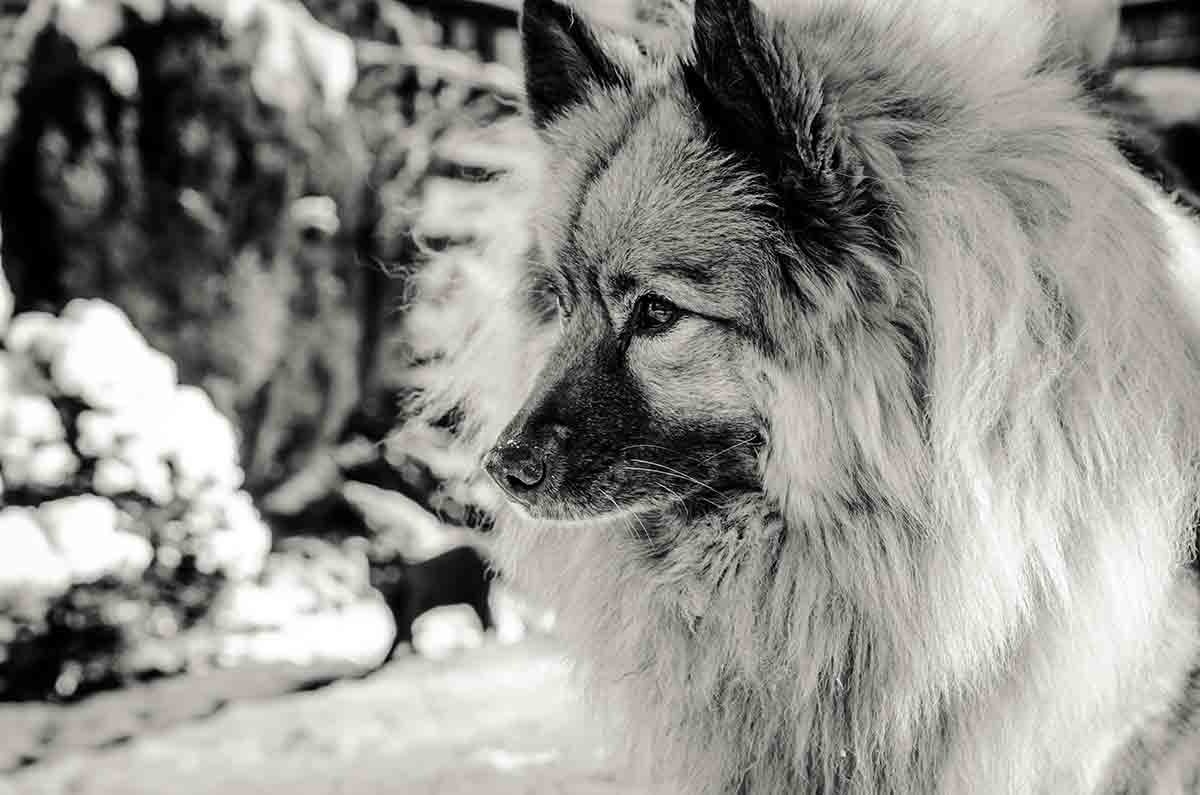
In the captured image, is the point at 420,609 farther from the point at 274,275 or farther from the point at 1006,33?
the point at 1006,33

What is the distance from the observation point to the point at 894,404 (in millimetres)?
1596

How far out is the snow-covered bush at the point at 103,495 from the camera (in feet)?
10.1

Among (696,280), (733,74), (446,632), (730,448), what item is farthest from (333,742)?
(733,74)

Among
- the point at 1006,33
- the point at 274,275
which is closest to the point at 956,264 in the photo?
the point at 1006,33

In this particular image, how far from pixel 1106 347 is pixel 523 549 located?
3.73ft

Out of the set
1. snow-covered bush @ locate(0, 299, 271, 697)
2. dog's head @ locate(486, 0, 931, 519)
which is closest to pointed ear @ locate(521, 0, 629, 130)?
dog's head @ locate(486, 0, 931, 519)

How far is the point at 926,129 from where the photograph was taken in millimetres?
1605

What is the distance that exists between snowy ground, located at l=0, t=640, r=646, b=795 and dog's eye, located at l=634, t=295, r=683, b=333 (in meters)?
1.15

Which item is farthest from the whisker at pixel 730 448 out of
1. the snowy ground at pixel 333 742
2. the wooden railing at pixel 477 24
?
the wooden railing at pixel 477 24

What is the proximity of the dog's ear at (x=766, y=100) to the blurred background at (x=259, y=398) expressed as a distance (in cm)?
85

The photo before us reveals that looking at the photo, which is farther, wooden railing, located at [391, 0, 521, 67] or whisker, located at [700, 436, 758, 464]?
wooden railing, located at [391, 0, 521, 67]

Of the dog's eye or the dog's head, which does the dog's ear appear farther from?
the dog's eye

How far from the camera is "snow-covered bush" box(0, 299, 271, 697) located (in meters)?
3.07

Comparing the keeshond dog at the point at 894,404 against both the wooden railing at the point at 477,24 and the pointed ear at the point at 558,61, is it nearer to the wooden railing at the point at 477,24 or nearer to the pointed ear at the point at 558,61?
the pointed ear at the point at 558,61
